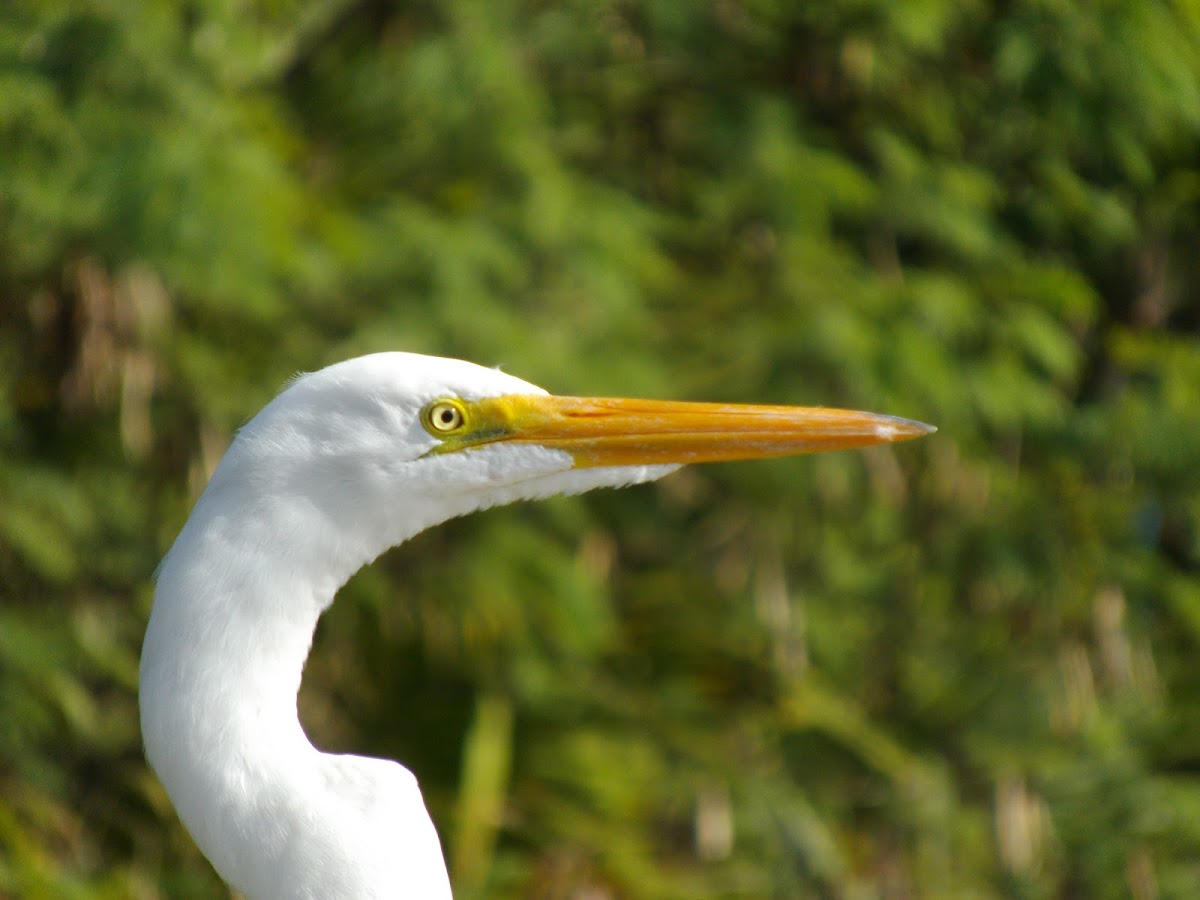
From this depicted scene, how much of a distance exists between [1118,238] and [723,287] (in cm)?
117

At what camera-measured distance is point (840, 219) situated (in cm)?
426

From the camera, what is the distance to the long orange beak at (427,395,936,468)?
1.66m

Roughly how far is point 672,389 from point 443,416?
8.03ft

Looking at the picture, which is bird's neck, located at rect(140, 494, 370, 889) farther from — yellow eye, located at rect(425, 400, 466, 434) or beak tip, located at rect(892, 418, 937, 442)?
beak tip, located at rect(892, 418, 937, 442)

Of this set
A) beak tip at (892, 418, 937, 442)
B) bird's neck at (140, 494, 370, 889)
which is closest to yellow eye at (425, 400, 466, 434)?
bird's neck at (140, 494, 370, 889)

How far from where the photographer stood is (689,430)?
1684mm

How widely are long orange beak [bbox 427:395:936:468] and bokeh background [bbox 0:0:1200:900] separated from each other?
5.72ft

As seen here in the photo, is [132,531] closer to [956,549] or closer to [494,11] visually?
[494,11]

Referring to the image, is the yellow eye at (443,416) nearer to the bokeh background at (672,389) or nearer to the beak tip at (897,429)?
the beak tip at (897,429)

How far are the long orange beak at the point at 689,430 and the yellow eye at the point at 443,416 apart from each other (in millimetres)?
96

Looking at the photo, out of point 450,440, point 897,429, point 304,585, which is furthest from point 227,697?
point 897,429

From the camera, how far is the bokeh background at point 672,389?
3535 millimetres

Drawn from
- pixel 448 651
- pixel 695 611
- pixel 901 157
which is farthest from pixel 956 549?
pixel 448 651

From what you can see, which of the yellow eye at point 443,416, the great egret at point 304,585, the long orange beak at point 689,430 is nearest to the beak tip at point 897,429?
the long orange beak at point 689,430
